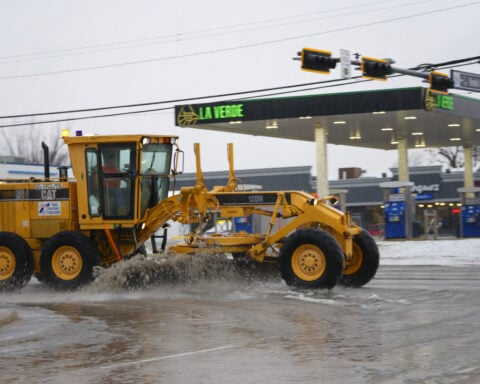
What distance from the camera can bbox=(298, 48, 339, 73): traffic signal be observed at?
79.8 feet

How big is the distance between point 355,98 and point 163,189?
1806cm

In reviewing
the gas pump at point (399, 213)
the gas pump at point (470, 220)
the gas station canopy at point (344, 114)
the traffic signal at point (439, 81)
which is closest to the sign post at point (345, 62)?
the traffic signal at point (439, 81)

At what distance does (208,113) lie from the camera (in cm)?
3694

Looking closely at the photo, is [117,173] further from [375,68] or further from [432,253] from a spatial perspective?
[432,253]

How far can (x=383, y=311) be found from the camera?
12.8 meters

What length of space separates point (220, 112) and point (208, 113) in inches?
21.1

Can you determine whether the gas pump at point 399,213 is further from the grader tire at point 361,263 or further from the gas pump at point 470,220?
the grader tire at point 361,263

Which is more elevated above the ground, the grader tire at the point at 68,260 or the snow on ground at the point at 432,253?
the grader tire at the point at 68,260

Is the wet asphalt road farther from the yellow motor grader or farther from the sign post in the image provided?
the sign post

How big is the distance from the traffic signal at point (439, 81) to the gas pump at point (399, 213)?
1145cm

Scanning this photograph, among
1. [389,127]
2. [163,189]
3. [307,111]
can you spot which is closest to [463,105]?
[389,127]

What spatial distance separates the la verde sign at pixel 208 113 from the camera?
120 feet

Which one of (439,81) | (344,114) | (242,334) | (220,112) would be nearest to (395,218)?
(344,114)

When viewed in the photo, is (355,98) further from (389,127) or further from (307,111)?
(389,127)
